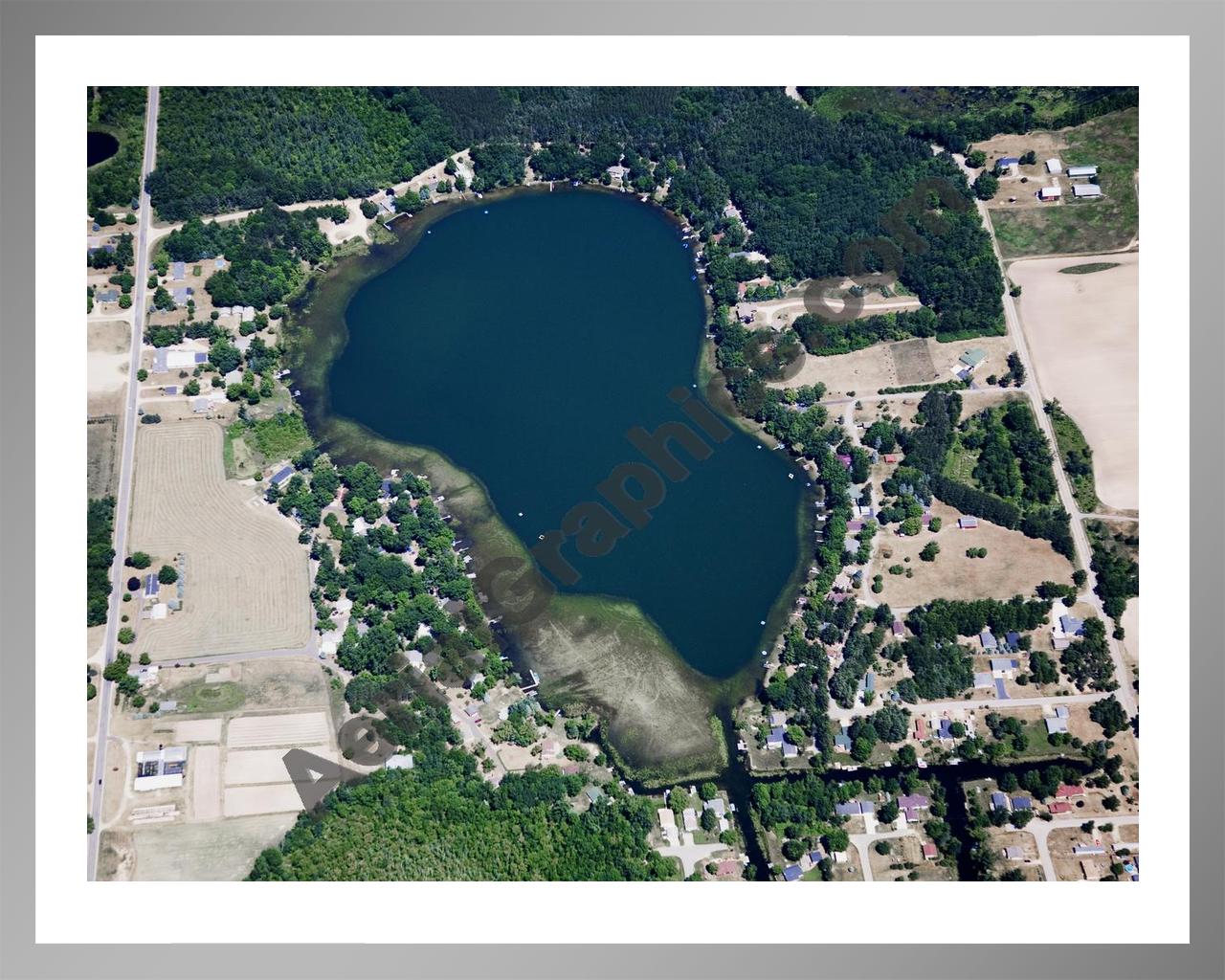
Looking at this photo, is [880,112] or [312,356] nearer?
[312,356]

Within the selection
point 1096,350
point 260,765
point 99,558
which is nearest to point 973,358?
point 1096,350

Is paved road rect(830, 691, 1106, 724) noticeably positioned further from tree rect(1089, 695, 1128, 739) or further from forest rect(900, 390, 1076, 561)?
forest rect(900, 390, 1076, 561)

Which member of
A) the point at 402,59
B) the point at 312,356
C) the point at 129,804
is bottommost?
the point at 129,804

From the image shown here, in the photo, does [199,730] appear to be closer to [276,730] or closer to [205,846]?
[276,730]

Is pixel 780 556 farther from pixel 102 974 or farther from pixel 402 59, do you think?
pixel 102 974

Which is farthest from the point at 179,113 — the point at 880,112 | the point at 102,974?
the point at 102,974

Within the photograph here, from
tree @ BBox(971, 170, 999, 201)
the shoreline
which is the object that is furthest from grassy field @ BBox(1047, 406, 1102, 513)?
tree @ BBox(971, 170, 999, 201)

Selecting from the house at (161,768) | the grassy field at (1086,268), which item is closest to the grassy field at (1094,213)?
the grassy field at (1086,268)
